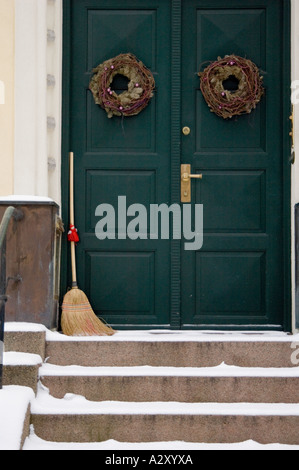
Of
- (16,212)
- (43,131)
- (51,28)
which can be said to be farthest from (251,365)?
(51,28)

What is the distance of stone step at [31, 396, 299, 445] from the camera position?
418 centimetres

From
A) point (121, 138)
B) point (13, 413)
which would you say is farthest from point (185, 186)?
point (13, 413)

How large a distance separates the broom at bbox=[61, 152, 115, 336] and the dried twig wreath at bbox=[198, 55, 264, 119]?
1.60m

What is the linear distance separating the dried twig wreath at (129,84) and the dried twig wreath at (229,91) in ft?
1.62

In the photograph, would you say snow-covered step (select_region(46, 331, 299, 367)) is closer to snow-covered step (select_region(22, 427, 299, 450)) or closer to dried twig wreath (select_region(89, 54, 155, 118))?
snow-covered step (select_region(22, 427, 299, 450))

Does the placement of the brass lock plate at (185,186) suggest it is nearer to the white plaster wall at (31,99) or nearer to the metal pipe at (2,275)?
the white plaster wall at (31,99)

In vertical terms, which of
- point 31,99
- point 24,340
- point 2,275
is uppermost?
point 31,99

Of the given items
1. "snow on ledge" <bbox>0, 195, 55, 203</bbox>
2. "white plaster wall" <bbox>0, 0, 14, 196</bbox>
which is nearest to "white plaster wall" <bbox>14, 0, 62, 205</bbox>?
"white plaster wall" <bbox>0, 0, 14, 196</bbox>

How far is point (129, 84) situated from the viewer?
5684 mm

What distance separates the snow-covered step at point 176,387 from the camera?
4488 millimetres

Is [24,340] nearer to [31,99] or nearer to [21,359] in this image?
[21,359]

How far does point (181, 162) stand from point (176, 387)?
2056 mm
